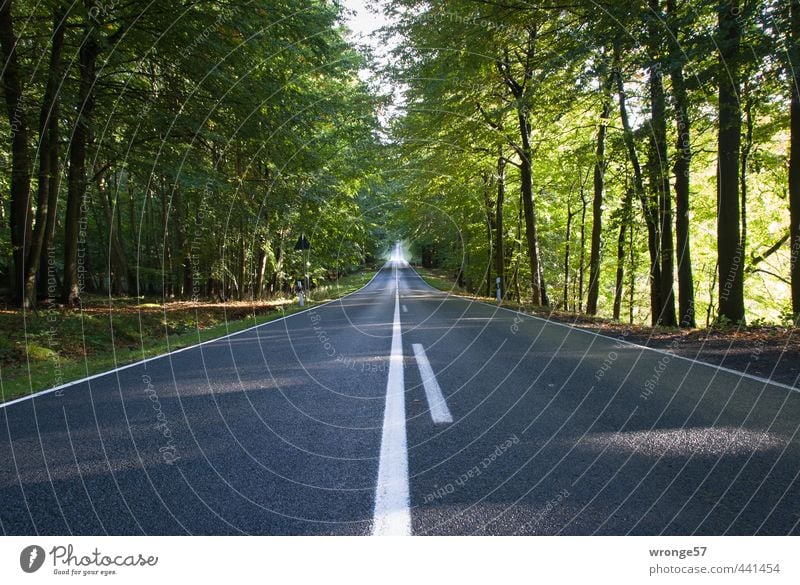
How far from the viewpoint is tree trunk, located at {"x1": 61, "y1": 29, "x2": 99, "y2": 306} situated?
10.8m

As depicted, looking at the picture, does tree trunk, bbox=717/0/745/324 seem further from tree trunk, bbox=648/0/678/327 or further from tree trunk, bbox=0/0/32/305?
tree trunk, bbox=0/0/32/305

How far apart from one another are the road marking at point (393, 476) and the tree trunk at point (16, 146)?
1076 centimetres

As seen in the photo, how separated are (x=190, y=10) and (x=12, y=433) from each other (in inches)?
361

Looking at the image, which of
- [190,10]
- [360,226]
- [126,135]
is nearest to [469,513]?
[190,10]

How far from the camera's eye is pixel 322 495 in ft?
8.71

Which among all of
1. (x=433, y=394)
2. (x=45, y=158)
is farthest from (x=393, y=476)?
(x=45, y=158)

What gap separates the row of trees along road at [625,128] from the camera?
25.5ft

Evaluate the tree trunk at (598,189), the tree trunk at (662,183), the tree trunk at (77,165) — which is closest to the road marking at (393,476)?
the tree trunk at (662,183)

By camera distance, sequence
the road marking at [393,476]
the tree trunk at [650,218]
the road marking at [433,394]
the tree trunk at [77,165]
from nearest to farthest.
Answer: the road marking at [393,476] < the road marking at [433,394] < the tree trunk at [77,165] < the tree trunk at [650,218]

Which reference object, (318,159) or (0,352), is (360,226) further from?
(0,352)

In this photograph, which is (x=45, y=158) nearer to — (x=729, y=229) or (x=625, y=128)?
(x=625, y=128)

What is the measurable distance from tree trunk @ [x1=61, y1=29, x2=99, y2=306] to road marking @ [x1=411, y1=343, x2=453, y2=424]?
9.58 metres

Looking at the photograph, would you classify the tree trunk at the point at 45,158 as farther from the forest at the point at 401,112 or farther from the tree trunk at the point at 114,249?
the tree trunk at the point at 114,249

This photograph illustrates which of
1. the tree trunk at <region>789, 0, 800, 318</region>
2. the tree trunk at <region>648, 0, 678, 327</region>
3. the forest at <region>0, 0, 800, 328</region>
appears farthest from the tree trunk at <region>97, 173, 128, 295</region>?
the tree trunk at <region>789, 0, 800, 318</region>
